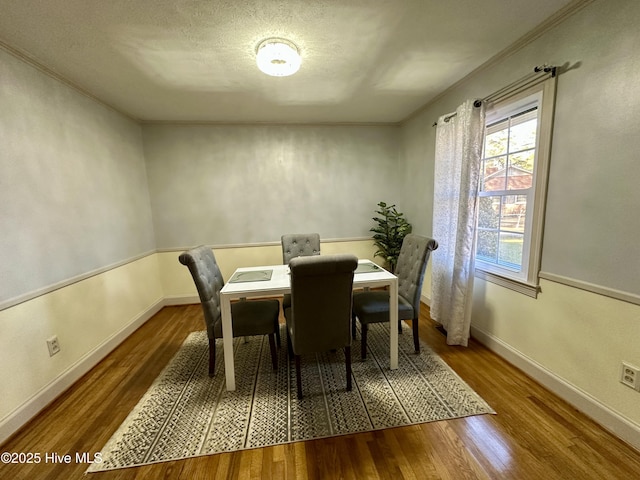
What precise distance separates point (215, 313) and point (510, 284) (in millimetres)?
2296

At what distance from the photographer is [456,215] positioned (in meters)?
2.35

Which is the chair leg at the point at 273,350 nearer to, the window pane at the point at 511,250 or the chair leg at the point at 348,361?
the chair leg at the point at 348,361

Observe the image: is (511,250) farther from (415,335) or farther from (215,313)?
(215,313)

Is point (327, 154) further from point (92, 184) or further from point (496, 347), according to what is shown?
point (496, 347)

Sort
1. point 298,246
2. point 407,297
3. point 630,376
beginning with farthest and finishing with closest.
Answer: point 298,246 → point 407,297 → point 630,376

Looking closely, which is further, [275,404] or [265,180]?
[265,180]

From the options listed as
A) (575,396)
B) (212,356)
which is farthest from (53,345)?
(575,396)

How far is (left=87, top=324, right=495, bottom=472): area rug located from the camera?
1.41 metres

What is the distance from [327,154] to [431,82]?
4.97ft

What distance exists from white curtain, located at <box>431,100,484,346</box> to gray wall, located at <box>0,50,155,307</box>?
3.17 metres

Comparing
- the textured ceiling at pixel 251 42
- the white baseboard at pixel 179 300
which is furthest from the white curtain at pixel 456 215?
the white baseboard at pixel 179 300

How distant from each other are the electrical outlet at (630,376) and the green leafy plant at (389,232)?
2202 mm

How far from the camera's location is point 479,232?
7.86 feet

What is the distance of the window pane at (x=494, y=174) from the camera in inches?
83.4
